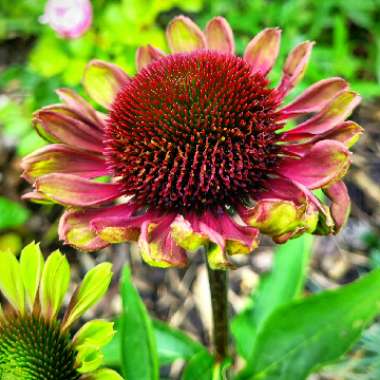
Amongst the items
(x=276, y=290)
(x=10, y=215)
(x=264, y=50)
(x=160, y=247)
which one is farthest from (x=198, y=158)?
(x=10, y=215)

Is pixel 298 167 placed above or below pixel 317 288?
above

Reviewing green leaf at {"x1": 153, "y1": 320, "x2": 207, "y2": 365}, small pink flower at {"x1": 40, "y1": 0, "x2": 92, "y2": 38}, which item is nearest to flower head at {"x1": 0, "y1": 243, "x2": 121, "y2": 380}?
green leaf at {"x1": 153, "y1": 320, "x2": 207, "y2": 365}

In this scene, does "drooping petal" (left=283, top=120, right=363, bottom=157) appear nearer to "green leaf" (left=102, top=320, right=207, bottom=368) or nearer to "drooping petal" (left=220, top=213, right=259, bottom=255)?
"drooping petal" (left=220, top=213, right=259, bottom=255)

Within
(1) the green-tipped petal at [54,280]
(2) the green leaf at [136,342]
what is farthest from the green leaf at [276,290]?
(1) the green-tipped petal at [54,280]

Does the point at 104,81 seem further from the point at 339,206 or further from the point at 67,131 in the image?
the point at 339,206

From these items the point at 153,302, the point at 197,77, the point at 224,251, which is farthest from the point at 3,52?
the point at 224,251

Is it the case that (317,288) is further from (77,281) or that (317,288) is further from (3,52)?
(3,52)
